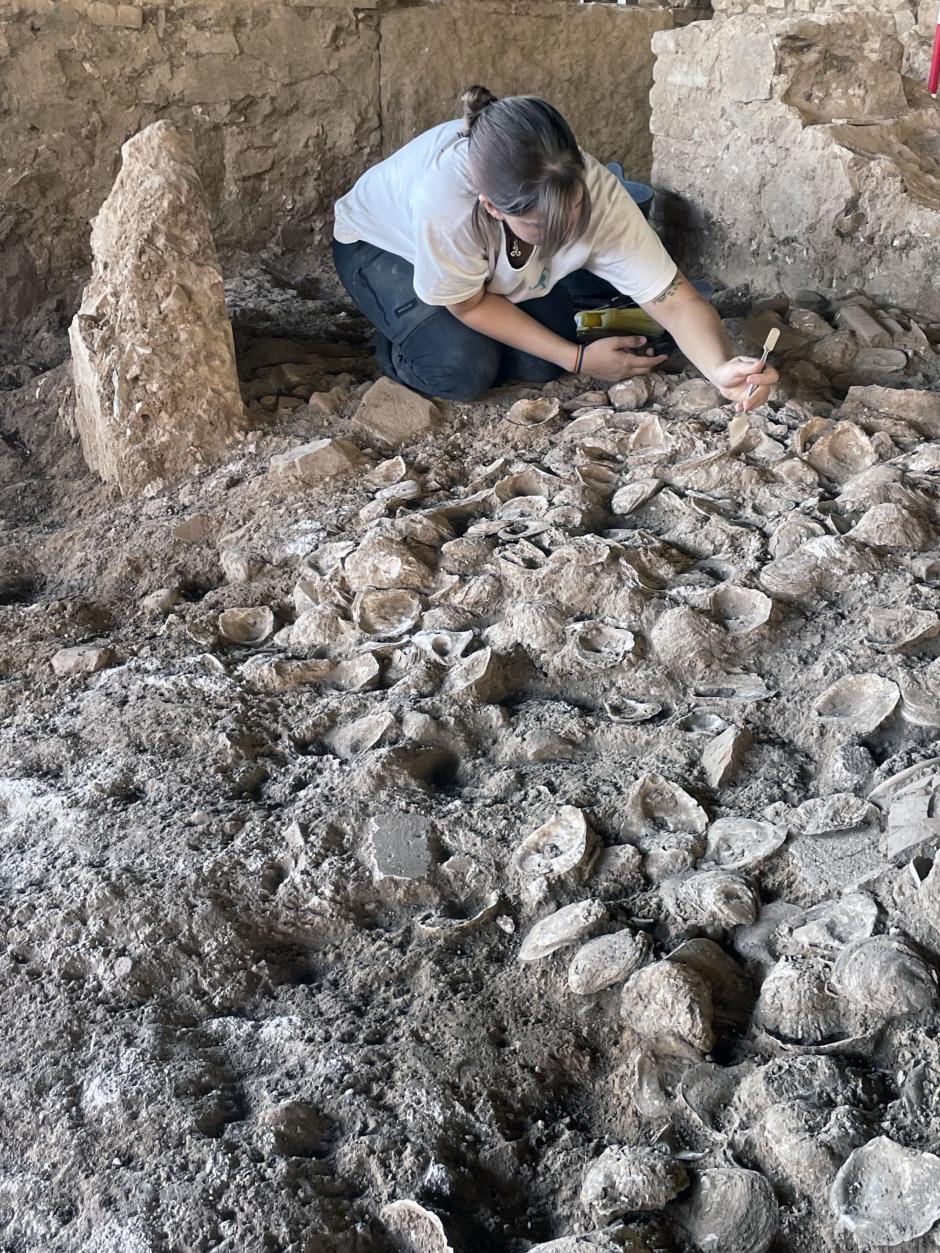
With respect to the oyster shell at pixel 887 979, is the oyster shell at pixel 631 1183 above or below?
below

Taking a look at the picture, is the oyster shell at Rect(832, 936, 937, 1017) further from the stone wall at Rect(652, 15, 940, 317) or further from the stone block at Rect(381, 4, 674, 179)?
the stone block at Rect(381, 4, 674, 179)

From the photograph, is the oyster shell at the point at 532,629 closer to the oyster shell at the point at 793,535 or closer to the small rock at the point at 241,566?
the oyster shell at the point at 793,535

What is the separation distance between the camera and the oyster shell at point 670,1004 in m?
A: 1.23

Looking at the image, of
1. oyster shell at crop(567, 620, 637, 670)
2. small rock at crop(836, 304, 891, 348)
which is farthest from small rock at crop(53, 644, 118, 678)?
small rock at crop(836, 304, 891, 348)

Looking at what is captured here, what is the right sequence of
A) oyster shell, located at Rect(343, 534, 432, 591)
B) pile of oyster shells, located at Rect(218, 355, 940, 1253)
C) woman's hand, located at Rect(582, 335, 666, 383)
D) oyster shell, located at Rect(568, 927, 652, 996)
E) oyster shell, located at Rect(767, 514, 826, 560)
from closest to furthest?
pile of oyster shells, located at Rect(218, 355, 940, 1253) < oyster shell, located at Rect(568, 927, 652, 996) < oyster shell, located at Rect(767, 514, 826, 560) < oyster shell, located at Rect(343, 534, 432, 591) < woman's hand, located at Rect(582, 335, 666, 383)

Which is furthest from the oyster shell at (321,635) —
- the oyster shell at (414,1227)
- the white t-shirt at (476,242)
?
the oyster shell at (414,1227)

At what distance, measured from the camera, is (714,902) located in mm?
1372

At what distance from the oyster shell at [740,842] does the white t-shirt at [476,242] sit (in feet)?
4.74

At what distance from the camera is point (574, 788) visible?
163 cm

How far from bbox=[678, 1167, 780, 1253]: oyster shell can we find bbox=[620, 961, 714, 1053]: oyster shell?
158 millimetres

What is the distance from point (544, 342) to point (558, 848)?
1.52m

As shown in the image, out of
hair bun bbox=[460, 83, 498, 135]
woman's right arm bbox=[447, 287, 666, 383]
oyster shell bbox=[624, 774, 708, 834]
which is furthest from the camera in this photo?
woman's right arm bbox=[447, 287, 666, 383]

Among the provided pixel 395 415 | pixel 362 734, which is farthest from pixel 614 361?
pixel 362 734

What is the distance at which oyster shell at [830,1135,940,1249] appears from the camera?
3.26 feet
